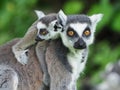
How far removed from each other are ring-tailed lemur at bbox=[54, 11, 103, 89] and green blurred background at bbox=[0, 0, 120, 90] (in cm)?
418

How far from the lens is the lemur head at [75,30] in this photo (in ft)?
24.3

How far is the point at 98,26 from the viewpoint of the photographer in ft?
40.7

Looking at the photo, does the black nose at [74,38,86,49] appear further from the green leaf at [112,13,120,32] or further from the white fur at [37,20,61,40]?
the green leaf at [112,13,120,32]

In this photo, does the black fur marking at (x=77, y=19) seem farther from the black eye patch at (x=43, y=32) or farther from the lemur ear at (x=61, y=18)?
the black eye patch at (x=43, y=32)

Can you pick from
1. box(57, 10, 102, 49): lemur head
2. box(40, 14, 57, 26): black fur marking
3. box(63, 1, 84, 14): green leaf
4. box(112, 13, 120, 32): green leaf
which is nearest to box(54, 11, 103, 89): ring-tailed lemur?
box(57, 10, 102, 49): lemur head

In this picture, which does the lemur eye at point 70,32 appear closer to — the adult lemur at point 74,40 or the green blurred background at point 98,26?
the adult lemur at point 74,40

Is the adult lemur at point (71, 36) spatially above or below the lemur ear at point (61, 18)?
below

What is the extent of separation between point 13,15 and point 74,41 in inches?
220

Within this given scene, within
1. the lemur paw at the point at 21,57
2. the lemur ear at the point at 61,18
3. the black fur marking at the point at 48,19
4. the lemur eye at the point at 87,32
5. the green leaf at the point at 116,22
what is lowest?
the lemur paw at the point at 21,57

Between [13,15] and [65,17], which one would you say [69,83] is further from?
[13,15]

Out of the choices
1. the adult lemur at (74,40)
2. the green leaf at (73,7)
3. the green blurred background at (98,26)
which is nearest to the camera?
the adult lemur at (74,40)

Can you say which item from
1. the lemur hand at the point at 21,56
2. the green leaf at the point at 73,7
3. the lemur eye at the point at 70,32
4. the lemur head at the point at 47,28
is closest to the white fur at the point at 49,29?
the lemur head at the point at 47,28

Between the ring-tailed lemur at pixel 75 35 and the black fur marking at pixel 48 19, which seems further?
the black fur marking at pixel 48 19

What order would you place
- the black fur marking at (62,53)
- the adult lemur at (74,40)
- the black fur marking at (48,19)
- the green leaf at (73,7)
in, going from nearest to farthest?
the adult lemur at (74,40)
the black fur marking at (48,19)
the black fur marking at (62,53)
the green leaf at (73,7)
